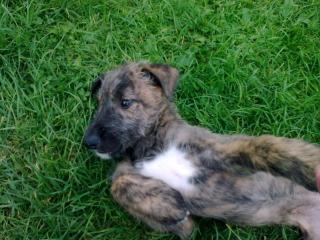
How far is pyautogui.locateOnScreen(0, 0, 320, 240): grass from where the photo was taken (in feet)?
18.5

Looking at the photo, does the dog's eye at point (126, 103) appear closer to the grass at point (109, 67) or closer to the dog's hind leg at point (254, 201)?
the grass at point (109, 67)

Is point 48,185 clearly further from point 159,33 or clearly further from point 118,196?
point 159,33

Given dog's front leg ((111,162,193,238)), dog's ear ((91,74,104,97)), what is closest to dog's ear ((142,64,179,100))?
dog's ear ((91,74,104,97))

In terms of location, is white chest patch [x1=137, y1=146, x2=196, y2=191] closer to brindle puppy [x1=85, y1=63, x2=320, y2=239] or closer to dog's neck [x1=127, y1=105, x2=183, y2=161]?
brindle puppy [x1=85, y1=63, x2=320, y2=239]

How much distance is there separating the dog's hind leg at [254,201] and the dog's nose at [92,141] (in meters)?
0.90

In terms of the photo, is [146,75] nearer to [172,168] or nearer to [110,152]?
[110,152]

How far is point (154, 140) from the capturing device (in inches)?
210

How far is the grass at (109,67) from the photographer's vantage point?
18.5 feet

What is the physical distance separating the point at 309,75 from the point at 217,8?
1254 mm

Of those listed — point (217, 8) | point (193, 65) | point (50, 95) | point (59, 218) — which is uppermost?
point (217, 8)

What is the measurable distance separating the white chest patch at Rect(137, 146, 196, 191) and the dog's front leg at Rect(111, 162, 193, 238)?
87 millimetres

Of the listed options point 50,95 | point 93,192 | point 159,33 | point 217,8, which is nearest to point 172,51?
point 159,33

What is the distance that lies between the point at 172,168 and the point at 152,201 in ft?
1.18

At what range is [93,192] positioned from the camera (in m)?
5.72
